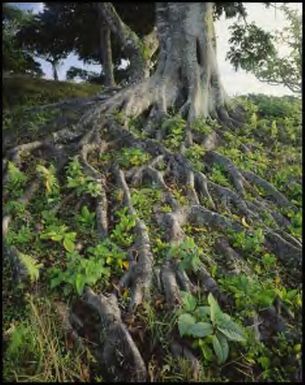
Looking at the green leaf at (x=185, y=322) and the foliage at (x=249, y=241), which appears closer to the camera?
the green leaf at (x=185, y=322)

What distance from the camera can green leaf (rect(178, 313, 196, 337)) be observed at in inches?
151

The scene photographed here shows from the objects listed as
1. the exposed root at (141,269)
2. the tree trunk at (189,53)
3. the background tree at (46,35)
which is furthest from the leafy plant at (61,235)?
the background tree at (46,35)

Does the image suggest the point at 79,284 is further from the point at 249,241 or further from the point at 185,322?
the point at 249,241

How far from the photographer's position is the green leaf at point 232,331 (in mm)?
3771

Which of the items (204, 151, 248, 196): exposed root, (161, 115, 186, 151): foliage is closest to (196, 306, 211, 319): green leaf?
(204, 151, 248, 196): exposed root

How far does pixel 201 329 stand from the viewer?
3.79m

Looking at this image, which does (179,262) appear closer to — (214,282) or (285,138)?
(214,282)

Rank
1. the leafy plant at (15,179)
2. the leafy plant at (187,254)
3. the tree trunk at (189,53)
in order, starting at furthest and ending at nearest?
the tree trunk at (189,53) → the leafy plant at (15,179) → the leafy plant at (187,254)

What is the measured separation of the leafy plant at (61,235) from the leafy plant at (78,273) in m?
0.19

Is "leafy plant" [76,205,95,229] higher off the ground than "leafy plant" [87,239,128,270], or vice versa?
"leafy plant" [76,205,95,229]

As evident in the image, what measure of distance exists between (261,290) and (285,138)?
16.2ft

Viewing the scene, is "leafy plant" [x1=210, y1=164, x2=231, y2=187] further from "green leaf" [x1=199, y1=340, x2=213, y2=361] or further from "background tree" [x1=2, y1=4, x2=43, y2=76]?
"background tree" [x1=2, y1=4, x2=43, y2=76]

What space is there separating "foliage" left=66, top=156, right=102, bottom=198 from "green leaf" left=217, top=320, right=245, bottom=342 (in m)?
2.64

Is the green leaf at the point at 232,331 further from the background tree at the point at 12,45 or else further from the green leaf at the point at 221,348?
the background tree at the point at 12,45
